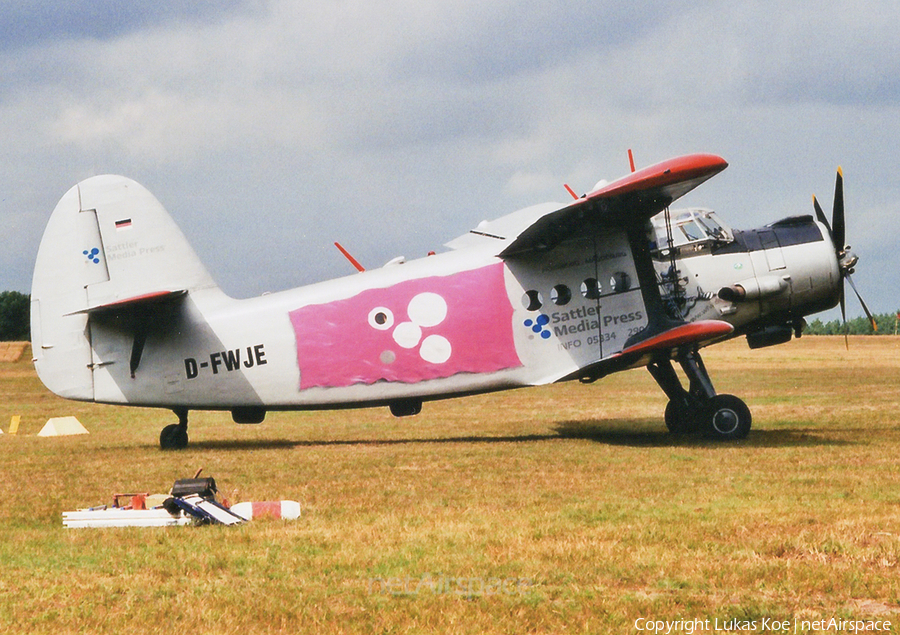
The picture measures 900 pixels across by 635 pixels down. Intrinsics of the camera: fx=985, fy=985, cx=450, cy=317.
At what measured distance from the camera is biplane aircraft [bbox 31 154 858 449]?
14.3 meters

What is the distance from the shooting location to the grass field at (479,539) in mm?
5500

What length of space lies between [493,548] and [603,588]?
1264mm

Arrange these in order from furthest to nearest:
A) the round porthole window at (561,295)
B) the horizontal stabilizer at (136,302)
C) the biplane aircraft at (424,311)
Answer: the round porthole window at (561,295) → the biplane aircraft at (424,311) → the horizontal stabilizer at (136,302)

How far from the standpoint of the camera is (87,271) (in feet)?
49.0

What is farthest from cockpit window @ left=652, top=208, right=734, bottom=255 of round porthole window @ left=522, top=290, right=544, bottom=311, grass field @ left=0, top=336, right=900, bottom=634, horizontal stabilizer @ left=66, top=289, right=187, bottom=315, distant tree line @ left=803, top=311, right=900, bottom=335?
distant tree line @ left=803, top=311, right=900, bottom=335

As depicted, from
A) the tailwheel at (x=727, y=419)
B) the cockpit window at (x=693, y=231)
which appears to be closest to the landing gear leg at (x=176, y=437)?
the tailwheel at (x=727, y=419)

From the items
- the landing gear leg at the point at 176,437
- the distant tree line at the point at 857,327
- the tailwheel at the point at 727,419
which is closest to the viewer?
the tailwheel at the point at 727,419

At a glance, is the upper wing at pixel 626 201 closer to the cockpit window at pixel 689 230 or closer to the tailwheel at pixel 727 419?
the cockpit window at pixel 689 230

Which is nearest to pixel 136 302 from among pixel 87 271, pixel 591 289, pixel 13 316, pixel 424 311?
pixel 87 271

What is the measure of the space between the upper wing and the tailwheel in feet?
9.40

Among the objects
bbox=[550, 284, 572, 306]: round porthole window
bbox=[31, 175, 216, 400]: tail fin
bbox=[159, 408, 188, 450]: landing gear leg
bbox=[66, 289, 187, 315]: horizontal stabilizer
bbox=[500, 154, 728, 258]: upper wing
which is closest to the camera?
bbox=[500, 154, 728, 258]: upper wing

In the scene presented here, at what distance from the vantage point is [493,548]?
→ 7.03 metres

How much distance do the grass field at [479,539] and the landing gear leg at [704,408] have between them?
1.21ft

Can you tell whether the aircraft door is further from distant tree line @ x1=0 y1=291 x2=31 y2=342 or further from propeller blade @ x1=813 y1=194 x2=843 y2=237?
distant tree line @ x1=0 y1=291 x2=31 y2=342
